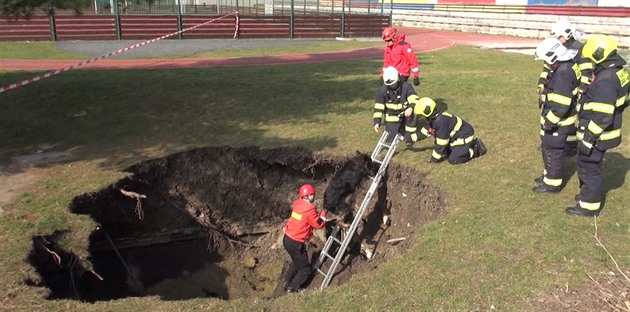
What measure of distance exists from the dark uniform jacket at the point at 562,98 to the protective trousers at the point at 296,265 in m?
3.88

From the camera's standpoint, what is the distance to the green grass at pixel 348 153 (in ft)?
17.1

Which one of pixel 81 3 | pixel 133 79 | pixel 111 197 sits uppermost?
pixel 81 3

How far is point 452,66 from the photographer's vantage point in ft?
56.7

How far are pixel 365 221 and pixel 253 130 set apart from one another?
313 centimetres

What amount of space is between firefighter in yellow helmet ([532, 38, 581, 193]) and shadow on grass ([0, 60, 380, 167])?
4.24m

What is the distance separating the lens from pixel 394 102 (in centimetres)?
889

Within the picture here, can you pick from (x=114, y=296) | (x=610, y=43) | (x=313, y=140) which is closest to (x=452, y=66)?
(x=313, y=140)

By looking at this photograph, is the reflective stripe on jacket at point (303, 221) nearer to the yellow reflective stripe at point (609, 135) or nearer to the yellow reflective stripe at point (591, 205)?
the yellow reflective stripe at point (591, 205)

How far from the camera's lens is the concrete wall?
23234 millimetres

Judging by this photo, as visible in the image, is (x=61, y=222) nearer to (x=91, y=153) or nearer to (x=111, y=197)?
(x=111, y=197)

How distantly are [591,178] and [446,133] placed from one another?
2.54 m

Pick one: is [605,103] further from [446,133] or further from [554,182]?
[446,133]

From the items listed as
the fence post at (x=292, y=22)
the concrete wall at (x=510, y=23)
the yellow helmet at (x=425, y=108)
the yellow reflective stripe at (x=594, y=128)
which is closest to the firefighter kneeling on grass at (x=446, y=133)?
the yellow helmet at (x=425, y=108)

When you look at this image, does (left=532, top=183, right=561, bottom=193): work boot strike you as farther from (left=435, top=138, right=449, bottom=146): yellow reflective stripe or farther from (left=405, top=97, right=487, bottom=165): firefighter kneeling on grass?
(left=435, top=138, right=449, bottom=146): yellow reflective stripe
